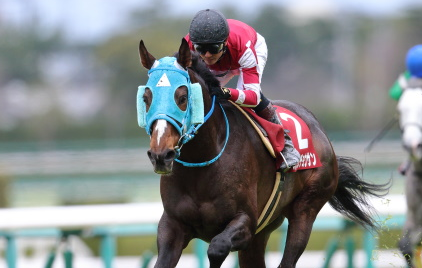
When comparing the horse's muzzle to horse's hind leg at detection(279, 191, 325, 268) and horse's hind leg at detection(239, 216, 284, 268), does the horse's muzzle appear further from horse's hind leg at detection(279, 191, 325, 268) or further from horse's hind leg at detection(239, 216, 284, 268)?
horse's hind leg at detection(239, 216, 284, 268)

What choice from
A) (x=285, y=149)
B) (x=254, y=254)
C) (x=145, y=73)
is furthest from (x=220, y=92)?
(x=145, y=73)

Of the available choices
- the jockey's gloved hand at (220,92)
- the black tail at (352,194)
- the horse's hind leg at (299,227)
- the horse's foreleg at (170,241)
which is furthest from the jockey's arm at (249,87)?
the black tail at (352,194)

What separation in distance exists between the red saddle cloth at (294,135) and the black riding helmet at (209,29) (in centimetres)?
58

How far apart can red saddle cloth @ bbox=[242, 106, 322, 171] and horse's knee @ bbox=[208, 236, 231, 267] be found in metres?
0.84

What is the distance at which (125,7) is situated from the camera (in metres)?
30.5

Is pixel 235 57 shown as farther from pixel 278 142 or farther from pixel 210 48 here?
pixel 278 142

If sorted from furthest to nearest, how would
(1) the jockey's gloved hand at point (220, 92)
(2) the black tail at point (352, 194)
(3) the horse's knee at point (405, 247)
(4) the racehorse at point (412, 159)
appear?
(4) the racehorse at point (412, 159), (3) the horse's knee at point (405, 247), (2) the black tail at point (352, 194), (1) the jockey's gloved hand at point (220, 92)

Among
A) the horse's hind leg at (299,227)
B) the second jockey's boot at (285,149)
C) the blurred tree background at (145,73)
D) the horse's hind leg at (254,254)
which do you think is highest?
the second jockey's boot at (285,149)

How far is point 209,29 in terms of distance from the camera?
468 centimetres

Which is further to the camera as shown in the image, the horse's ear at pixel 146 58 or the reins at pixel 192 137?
the horse's ear at pixel 146 58

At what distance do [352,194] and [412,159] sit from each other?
0.84m

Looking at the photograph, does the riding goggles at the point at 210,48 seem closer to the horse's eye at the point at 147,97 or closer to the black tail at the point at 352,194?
the horse's eye at the point at 147,97

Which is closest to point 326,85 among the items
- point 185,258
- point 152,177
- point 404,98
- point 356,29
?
point 356,29

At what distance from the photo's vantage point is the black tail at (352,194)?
6.11m
